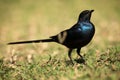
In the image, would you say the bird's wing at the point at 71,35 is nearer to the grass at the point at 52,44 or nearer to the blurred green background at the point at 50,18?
the grass at the point at 52,44

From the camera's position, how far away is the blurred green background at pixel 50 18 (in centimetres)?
1294

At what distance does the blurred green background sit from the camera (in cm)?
1294

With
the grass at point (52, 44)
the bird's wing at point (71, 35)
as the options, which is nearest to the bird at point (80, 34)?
the bird's wing at point (71, 35)

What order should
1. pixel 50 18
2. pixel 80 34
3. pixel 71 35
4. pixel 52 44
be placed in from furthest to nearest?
pixel 50 18 → pixel 52 44 → pixel 71 35 → pixel 80 34

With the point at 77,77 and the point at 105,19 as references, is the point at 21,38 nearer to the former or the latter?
the point at 105,19

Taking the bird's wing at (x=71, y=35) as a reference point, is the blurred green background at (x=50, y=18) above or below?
above

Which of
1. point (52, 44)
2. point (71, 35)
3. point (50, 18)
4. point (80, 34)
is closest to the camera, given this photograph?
point (80, 34)

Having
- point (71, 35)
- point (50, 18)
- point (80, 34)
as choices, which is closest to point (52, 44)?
point (50, 18)

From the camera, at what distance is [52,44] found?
11.5m

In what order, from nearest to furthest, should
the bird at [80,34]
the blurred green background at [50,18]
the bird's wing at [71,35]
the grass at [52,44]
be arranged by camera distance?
1. the grass at [52,44]
2. the bird at [80,34]
3. the bird's wing at [71,35]
4. the blurred green background at [50,18]

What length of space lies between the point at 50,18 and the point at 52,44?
4.15 m

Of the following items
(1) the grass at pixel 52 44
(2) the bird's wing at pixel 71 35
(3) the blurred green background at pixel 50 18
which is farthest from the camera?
(3) the blurred green background at pixel 50 18

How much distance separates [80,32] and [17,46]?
4.51 meters

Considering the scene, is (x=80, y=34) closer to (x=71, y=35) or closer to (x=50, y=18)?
(x=71, y=35)
